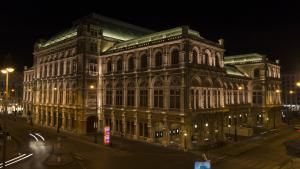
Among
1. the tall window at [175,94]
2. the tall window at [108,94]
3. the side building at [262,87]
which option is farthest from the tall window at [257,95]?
the tall window at [108,94]

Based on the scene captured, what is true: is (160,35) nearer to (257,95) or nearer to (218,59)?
(218,59)

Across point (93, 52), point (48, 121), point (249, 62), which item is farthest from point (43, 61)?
point (249, 62)

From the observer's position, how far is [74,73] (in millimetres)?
54250

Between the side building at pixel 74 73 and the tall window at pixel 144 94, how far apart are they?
13265mm

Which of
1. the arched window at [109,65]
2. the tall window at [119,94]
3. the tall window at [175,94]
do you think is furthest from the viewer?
the arched window at [109,65]

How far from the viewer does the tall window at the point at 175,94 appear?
38906 mm

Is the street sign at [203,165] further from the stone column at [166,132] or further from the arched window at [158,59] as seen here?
the arched window at [158,59]

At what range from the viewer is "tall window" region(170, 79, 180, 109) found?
38.9m

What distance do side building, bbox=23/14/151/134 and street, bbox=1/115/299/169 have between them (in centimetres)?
1000

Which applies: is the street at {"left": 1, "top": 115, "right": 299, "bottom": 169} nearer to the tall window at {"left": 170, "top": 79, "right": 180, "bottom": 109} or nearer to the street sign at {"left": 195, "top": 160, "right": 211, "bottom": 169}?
the tall window at {"left": 170, "top": 79, "right": 180, "bottom": 109}

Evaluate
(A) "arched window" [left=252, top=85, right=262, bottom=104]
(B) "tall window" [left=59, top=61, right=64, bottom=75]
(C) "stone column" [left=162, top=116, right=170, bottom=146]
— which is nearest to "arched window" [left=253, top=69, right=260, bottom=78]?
(A) "arched window" [left=252, top=85, right=262, bottom=104]

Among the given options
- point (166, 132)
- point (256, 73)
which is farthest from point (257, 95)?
point (166, 132)

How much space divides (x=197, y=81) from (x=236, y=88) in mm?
23070

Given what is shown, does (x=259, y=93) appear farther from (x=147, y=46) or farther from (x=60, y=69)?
(x=60, y=69)
